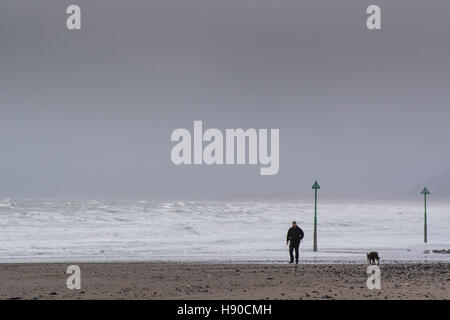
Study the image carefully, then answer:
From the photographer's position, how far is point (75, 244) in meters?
41.8

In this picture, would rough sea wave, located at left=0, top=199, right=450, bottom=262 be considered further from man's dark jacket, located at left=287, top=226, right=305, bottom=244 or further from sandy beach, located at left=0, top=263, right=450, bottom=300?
sandy beach, located at left=0, top=263, right=450, bottom=300

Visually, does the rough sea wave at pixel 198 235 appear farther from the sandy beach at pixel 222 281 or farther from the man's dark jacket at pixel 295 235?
the sandy beach at pixel 222 281

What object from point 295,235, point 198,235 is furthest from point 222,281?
point 198,235

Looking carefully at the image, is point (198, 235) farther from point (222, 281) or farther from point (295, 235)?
point (222, 281)

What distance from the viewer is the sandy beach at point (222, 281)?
1708cm

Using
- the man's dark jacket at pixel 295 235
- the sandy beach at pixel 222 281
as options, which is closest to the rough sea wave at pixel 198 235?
the man's dark jacket at pixel 295 235

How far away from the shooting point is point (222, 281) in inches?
798

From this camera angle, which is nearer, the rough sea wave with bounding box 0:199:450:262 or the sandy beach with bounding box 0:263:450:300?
the sandy beach with bounding box 0:263:450:300

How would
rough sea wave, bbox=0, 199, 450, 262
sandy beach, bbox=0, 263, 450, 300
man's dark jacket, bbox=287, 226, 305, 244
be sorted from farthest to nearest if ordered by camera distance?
rough sea wave, bbox=0, 199, 450, 262 < man's dark jacket, bbox=287, 226, 305, 244 < sandy beach, bbox=0, 263, 450, 300

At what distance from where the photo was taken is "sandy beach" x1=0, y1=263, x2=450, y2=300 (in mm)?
17078

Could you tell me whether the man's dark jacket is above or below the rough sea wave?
above

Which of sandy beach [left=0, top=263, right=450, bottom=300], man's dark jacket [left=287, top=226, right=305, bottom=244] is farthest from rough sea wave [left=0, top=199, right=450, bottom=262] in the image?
sandy beach [left=0, top=263, right=450, bottom=300]
